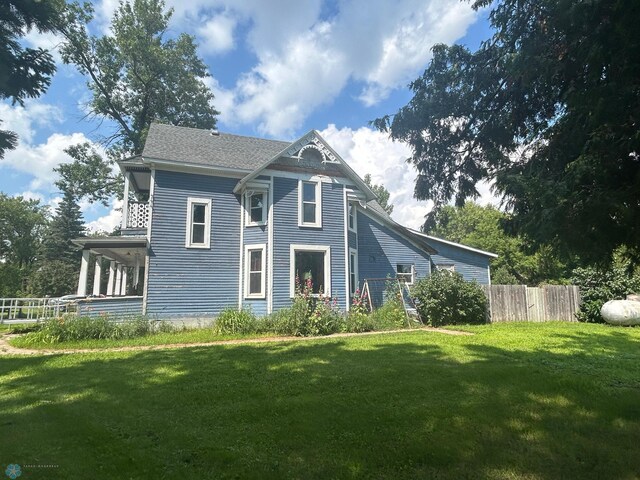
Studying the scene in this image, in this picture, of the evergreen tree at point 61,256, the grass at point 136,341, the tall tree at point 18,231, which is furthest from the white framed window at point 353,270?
the tall tree at point 18,231

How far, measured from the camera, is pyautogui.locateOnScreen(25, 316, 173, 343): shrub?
10.4 metres

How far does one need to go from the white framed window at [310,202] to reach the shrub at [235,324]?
4.60 metres

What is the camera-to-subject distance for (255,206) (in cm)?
1543

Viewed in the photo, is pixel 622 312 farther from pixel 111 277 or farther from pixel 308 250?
pixel 111 277

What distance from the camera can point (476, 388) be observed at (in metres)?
5.16

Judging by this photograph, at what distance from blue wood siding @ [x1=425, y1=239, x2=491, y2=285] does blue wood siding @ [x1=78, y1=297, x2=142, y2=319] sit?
15018mm

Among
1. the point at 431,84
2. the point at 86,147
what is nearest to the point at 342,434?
the point at 431,84

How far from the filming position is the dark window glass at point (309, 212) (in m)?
15.3

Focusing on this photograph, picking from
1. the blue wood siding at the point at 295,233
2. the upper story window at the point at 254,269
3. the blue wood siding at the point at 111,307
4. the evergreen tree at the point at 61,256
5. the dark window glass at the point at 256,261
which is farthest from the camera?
the evergreen tree at the point at 61,256

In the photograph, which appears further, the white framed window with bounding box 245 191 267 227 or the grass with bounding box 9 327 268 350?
the white framed window with bounding box 245 191 267 227

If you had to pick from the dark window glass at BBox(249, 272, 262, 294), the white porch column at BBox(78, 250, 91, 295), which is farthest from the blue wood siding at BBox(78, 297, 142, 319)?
the dark window glass at BBox(249, 272, 262, 294)

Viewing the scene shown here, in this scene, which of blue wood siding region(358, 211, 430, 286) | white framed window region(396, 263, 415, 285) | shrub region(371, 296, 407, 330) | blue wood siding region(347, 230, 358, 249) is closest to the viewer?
shrub region(371, 296, 407, 330)

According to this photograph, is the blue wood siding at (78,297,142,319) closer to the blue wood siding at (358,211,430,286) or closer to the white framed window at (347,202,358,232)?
the white framed window at (347,202,358,232)

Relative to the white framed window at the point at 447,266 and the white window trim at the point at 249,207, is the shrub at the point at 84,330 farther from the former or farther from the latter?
the white framed window at the point at 447,266
